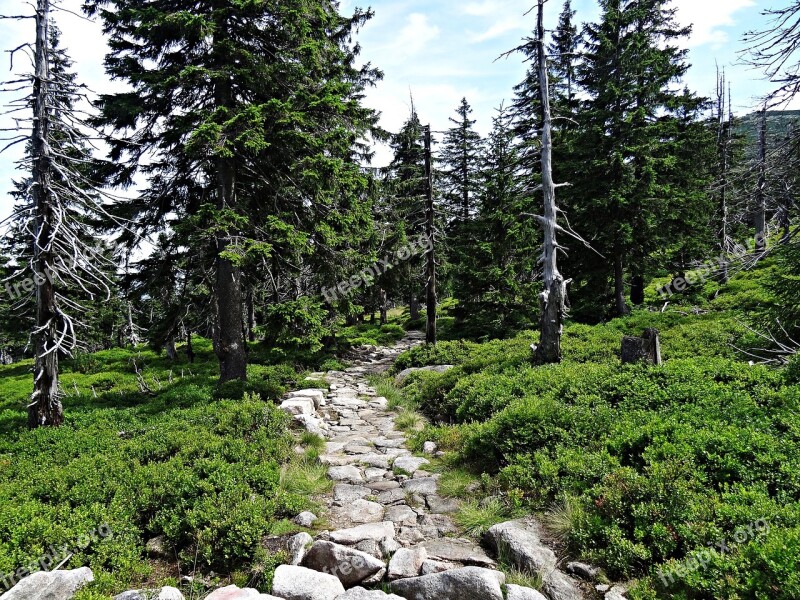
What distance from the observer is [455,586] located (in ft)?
12.7

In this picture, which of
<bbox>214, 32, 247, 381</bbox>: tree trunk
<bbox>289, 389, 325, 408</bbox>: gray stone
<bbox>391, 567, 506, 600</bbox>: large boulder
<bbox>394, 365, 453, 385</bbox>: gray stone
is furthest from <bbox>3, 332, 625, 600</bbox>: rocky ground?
<bbox>394, 365, 453, 385</bbox>: gray stone

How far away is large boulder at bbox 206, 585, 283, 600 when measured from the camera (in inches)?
154

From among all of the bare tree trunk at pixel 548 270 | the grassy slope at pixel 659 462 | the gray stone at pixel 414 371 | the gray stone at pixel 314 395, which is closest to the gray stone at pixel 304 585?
the grassy slope at pixel 659 462

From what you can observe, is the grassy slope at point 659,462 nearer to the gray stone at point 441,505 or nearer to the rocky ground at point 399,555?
the rocky ground at point 399,555

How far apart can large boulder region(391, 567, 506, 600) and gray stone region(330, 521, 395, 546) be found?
0.85m

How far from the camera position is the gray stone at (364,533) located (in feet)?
16.1

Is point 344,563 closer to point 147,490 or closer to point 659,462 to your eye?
point 147,490

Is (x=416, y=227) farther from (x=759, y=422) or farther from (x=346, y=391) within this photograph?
(x=759, y=422)

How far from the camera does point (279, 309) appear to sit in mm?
12406

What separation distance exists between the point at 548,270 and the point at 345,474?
804 cm

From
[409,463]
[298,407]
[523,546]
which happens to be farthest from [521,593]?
[298,407]

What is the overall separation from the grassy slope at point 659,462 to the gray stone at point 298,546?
102 inches

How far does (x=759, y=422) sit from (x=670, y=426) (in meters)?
0.96

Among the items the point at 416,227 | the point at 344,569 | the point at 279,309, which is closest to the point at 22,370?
the point at 279,309
